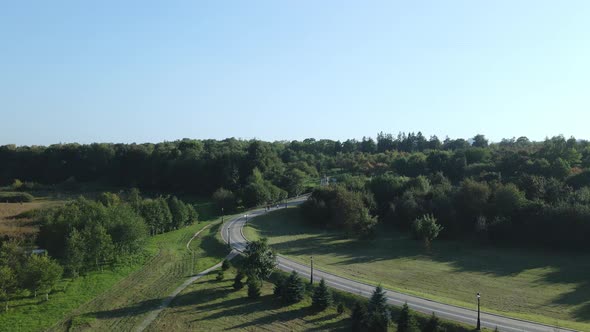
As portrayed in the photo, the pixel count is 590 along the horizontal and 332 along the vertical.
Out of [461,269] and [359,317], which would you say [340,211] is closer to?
[461,269]

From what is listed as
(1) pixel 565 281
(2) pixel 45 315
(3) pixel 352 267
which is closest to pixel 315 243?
(3) pixel 352 267

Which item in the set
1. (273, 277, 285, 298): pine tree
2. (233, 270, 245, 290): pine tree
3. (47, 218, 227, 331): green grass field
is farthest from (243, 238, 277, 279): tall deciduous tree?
(47, 218, 227, 331): green grass field

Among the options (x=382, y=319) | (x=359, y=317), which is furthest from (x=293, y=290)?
(x=382, y=319)

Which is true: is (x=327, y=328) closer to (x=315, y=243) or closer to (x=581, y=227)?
(x=315, y=243)

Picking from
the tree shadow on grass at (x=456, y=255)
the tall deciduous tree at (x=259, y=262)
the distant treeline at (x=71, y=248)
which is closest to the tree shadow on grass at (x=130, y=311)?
the distant treeline at (x=71, y=248)

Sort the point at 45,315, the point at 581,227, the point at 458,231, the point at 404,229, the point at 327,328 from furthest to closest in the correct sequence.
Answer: the point at 404,229 < the point at 458,231 < the point at 581,227 < the point at 45,315 < the point at 327,328
